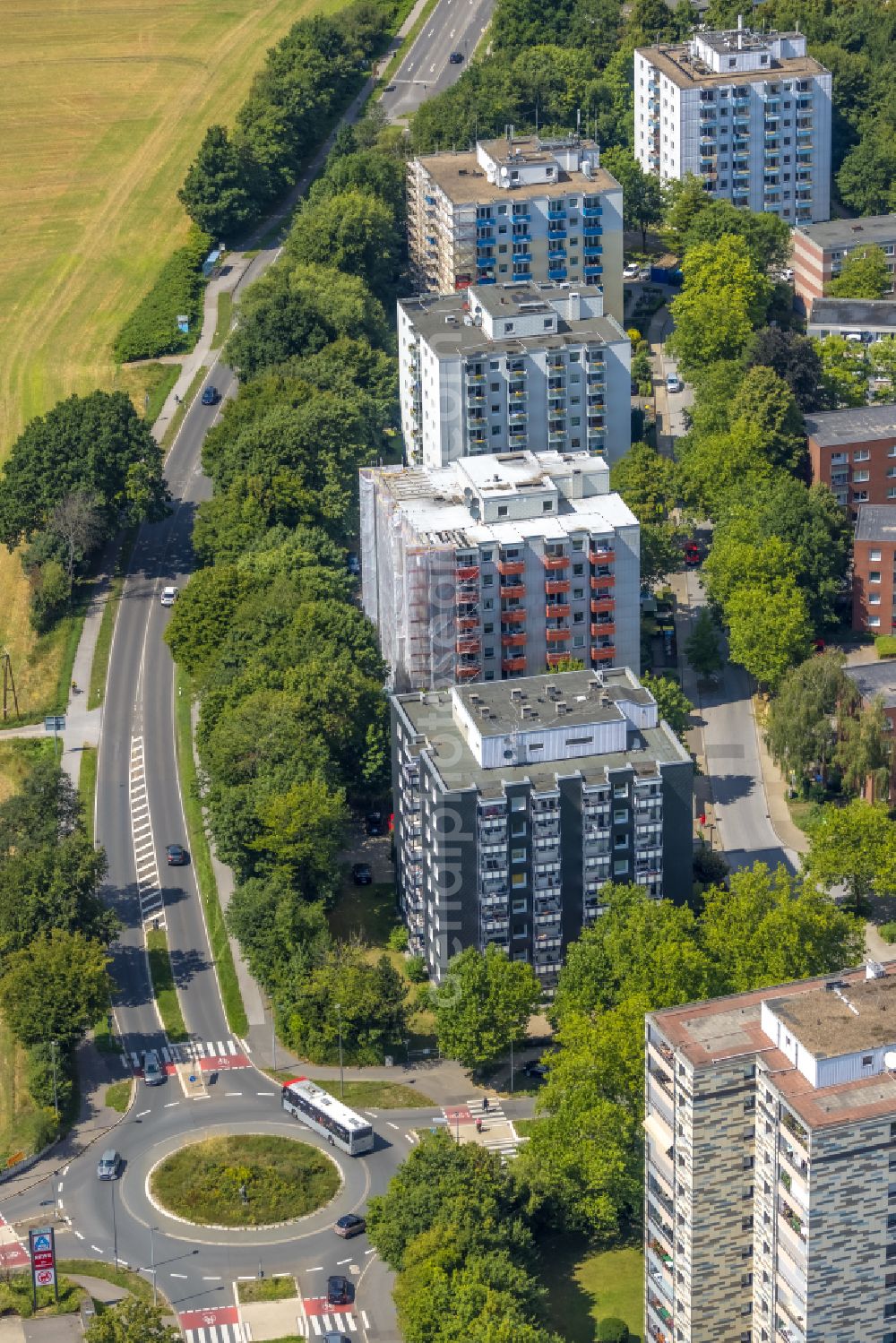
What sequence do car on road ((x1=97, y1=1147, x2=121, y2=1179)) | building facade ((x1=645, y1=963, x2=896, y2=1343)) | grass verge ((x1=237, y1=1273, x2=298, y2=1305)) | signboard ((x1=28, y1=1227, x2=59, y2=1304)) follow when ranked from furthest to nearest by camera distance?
1. car on road ((x1=97, y1=1147, x2=121, y2=1179))
2. grass verge ((x1=237, y1=1273, x2=298, y2=1305))
3. signboard ((x1=28, y1=1227, x2=59, y2=1304))
4. building facade ((x1=645, y1=963, x2=896, y2=1343))

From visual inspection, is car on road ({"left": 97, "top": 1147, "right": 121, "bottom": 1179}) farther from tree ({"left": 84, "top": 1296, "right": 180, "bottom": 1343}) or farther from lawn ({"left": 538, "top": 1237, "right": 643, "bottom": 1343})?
lawn ({"left": 538, "top": 1237, "right": 643, "bottom": 1343})

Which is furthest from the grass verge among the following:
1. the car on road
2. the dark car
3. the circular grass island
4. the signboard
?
the car on road

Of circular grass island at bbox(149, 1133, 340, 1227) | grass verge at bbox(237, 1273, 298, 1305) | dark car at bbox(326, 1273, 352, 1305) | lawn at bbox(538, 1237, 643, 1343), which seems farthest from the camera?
circular grass island at bbox(149, 1133, 340, 1227)

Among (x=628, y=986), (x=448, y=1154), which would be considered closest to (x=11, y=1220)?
(x=448, y=1154)

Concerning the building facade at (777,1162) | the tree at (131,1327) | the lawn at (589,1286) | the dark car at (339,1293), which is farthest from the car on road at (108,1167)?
the building facade at (777,1162)

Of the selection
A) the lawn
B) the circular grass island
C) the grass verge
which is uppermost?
the circular grass island

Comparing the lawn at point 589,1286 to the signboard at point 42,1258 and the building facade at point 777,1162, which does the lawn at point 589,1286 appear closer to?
the building facade at point 777,1162

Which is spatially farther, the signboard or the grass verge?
the grass verge

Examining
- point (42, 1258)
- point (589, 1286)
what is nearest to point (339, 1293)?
point (589, 1286)
